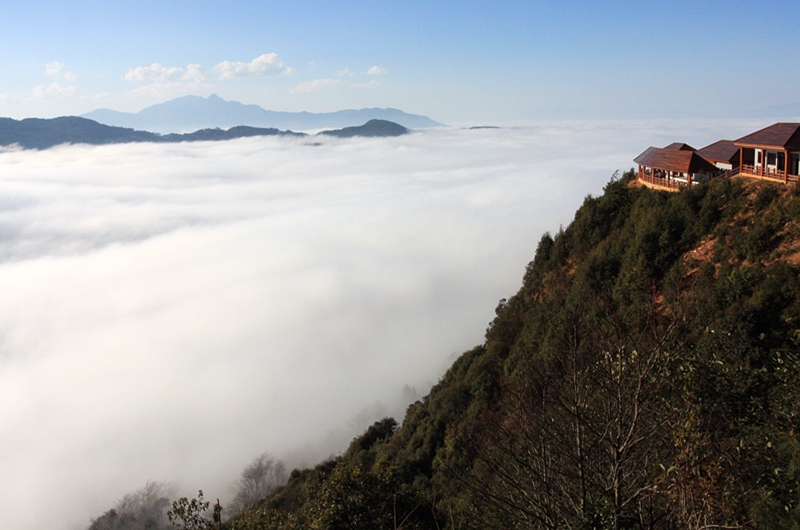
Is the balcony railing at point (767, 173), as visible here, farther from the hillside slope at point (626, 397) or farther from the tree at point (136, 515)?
the tree at point (136, 515)

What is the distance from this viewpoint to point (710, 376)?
10.7 meters

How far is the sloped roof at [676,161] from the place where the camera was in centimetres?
2350

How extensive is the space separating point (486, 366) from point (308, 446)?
135 ft

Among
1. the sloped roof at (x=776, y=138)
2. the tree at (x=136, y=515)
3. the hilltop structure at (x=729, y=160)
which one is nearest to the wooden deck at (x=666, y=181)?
the hilltop structure at (x=729, y=160)

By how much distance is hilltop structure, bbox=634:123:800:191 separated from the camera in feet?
65.8

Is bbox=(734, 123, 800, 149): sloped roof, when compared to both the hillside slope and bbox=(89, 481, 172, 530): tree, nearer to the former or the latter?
the hillside slope

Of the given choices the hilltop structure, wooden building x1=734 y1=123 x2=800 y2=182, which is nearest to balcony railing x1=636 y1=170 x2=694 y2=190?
the hilltop structure

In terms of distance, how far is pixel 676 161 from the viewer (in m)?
24.2

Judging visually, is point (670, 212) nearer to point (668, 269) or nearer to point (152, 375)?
point (668, 269)

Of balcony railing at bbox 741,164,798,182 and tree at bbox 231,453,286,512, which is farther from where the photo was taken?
tree at bbox 231,453,286,512

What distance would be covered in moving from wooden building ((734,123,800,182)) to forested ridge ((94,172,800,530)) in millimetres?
773

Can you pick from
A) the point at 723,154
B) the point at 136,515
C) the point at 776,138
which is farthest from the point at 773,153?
the point at 136,515

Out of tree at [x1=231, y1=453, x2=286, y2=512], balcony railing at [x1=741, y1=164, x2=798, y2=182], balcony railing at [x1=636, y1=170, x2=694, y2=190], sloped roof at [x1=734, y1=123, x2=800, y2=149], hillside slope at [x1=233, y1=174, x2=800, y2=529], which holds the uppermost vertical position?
sloped roof at [x1=734, y1=123, x2=800, y2=149]

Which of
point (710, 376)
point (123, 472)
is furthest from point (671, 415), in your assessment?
point (123, 472)
